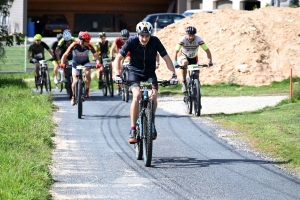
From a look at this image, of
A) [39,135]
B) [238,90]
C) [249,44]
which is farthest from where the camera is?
[249,44]

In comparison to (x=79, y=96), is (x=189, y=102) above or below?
below

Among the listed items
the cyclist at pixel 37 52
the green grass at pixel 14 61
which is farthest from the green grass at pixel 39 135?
the green grass at pixel 14 61

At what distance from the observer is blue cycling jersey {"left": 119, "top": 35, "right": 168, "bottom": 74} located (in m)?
12.0

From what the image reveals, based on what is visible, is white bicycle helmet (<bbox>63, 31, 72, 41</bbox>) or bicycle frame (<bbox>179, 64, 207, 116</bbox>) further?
white bicycle helmet (<bbox>63, 31, 72, 41</bbox>)

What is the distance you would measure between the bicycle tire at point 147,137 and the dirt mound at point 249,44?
1495 centimetres

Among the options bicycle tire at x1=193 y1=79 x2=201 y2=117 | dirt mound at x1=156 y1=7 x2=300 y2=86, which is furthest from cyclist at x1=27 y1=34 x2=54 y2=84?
bicycle tire at x1=193 y1=79 x2=201 y2=117

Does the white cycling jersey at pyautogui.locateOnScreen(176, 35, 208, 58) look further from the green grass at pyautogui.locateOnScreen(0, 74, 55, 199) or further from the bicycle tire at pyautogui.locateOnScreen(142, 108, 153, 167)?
the bicycle tire at pyautogui.locateOnScreen(142, 108, 153, 167)

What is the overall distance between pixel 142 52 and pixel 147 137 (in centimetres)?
146

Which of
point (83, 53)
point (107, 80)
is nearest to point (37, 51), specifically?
point (107, 80)

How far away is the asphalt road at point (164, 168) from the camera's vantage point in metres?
9.50

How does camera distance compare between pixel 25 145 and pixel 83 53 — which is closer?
pixel 25 145

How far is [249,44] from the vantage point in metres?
27.8

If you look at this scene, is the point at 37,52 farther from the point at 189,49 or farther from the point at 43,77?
the point at 189,49

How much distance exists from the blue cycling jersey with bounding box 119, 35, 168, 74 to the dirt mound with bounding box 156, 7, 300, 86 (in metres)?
14.1
